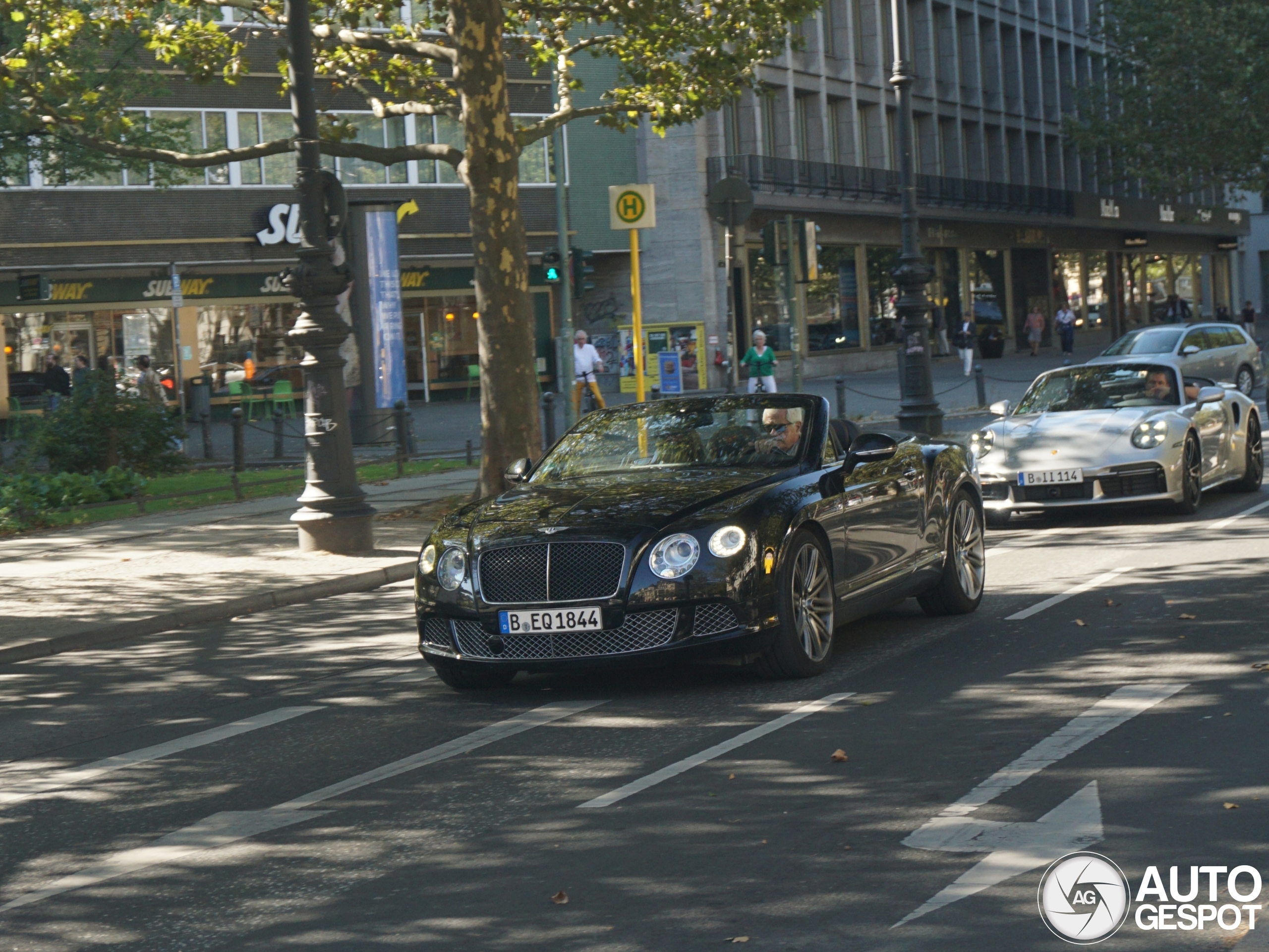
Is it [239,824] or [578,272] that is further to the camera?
[578,272]

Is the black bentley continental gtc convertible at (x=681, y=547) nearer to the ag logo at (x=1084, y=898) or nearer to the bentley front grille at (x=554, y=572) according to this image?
the bentley front grille at (x=554, y=572)

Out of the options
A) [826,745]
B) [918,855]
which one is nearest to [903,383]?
[826,745]

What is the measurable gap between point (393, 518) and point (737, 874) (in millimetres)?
12665

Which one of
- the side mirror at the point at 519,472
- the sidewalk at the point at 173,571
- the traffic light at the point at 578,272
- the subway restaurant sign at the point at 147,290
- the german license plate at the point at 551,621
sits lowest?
the sidewalk at the point at 173,571

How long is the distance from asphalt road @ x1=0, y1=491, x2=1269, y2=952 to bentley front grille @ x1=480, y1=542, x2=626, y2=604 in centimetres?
55

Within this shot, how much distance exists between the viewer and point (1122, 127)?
2329 inches

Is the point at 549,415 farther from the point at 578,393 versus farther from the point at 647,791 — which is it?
the point at 647,791

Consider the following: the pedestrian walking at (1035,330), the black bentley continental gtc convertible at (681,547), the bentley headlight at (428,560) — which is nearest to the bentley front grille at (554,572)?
the black bentley continental gtc convertible at (681,547)

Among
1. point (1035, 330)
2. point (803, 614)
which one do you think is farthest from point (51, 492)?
point (1035, 330)

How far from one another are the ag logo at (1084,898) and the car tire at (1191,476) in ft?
32.3

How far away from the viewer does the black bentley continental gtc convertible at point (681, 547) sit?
25.6 ft

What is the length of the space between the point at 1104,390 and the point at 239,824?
35.2ft

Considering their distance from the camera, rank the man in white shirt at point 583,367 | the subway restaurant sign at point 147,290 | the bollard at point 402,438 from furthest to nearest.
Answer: the subway restaurant sign at point 147,290, the man in white shirt at point 583,367, the bollard at point 402,438

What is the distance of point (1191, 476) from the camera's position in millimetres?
14461
